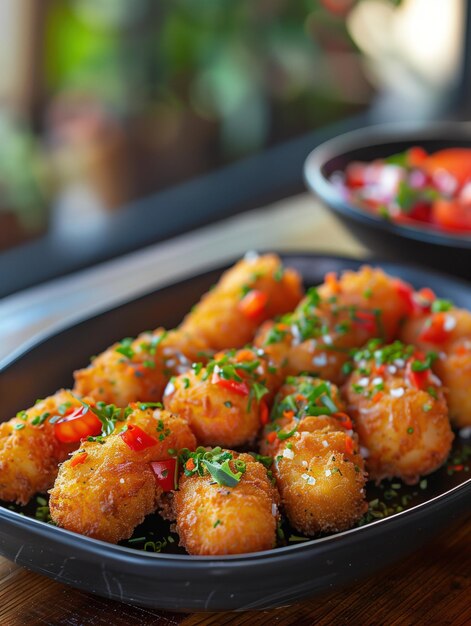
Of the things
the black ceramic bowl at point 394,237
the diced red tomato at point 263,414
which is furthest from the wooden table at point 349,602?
the black ceramic bowl at point 394,237

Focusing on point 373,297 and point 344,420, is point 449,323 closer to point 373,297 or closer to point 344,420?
point 373,297

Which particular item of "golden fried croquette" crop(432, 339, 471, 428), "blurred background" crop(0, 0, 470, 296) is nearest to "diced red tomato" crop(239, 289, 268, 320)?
"golden fried croquette" crop(432, 339, 471, 428)

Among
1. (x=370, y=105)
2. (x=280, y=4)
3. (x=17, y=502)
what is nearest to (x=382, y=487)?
(x=17, y=502)

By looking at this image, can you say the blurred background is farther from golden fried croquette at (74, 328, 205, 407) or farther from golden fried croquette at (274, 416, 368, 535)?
golden fried croquette at (274, 416, 368, 535)

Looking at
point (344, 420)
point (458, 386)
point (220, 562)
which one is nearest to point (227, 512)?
point (220, 562)

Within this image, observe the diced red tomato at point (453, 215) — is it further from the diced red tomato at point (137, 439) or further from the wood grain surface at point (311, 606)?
the diced red tomato at point (137, 439)

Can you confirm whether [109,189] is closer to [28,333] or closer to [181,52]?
[181,52]
